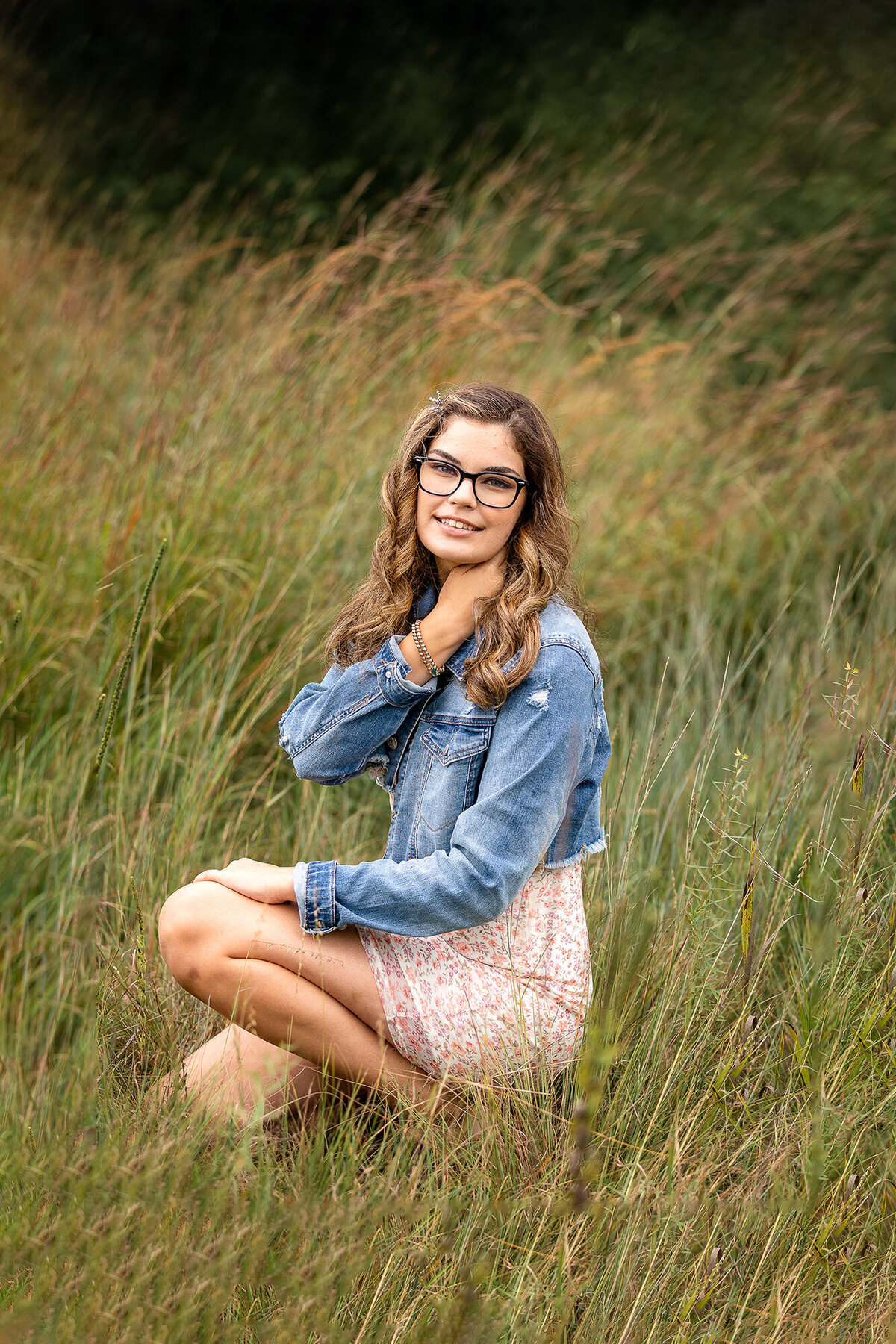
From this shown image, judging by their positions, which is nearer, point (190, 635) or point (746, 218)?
point (190, 635)

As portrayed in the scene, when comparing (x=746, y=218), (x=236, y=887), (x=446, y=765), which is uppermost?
(x=746, y=218)

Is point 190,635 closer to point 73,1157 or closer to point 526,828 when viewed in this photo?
point 526,828

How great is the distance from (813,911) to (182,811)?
1.31 metres

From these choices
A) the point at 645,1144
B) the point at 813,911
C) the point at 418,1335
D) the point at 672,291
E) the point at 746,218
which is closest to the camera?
the point at 418,1335

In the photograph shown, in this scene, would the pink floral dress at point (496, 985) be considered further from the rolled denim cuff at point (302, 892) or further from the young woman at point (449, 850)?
the rolled denim cuff at point (302, 892)

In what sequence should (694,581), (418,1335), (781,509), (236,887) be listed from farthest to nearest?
1. (781,509)
2. (694,581)
3. (236,887)
4. (418,1335)

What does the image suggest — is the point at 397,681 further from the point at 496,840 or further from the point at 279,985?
the point at 279,985

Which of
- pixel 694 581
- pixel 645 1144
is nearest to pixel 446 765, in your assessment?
pixel 645 1144

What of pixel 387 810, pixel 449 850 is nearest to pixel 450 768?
pixel 449 850

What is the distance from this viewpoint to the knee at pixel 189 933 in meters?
1.86

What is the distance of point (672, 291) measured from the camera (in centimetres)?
466

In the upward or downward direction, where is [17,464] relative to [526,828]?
upward

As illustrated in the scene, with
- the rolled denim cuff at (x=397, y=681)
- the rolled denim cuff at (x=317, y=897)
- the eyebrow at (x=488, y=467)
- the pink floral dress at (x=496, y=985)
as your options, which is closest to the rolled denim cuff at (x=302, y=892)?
the rolled denim cuff at (x=317, y=897)

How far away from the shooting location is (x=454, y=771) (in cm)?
193
